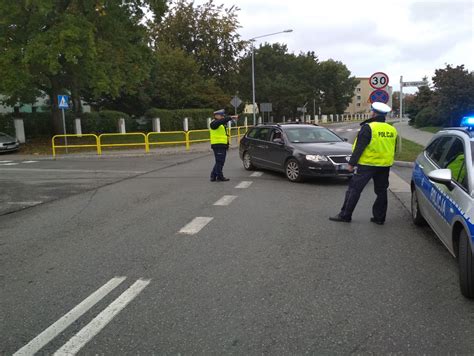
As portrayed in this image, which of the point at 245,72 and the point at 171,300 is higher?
the point at 245,72

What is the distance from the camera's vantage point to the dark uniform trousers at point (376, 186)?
647 cm

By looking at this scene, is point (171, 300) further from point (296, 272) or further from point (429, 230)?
point (429, 230)

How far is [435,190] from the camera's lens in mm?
5156

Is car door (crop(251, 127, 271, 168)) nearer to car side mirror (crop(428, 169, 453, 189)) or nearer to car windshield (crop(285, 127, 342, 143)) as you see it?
car windshield (crop(285, 127, 342, 143))

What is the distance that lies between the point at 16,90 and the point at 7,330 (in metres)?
21.7

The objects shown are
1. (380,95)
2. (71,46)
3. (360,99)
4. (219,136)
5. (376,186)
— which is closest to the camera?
(376,186)

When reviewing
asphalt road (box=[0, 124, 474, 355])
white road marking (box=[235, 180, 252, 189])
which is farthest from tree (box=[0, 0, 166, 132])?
asphalt road (box=[0, 124, 474, 355])

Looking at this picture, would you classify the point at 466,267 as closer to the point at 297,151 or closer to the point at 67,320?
the point at 67,320

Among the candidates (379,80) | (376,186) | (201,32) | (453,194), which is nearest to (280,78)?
(201,32)

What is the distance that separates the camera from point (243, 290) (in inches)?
163

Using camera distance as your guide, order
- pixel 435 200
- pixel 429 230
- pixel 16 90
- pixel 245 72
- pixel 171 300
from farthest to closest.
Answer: pixel 245 72 < pixel 16 90 < pixel 429 230 < pixel 435 200 < pixel 171 300

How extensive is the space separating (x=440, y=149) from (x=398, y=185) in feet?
15.2

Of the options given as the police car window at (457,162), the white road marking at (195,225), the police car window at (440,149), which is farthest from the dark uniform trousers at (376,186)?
the white road marking at (195,225)

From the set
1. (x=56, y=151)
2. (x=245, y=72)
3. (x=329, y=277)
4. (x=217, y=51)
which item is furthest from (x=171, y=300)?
(x=245, y=72)
